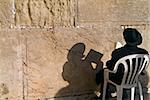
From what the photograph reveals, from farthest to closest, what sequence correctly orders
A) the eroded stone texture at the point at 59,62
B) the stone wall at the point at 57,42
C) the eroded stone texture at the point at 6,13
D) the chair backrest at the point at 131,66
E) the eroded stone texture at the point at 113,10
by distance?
1. the eroded stone texture at the point at 113,10
2. the eroded stone texture at the point at 59,62
3. the stone wall at the point at 57,42
4. the eroded stone texture at the point at 6,13
5. the chair backrest at the point at 131,66

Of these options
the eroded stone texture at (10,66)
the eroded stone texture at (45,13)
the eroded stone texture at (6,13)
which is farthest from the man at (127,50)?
the eroded stone texture at (6,13)

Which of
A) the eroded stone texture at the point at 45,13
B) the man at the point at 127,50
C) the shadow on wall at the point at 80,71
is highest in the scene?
the eroded stone texture at the point at 45,13

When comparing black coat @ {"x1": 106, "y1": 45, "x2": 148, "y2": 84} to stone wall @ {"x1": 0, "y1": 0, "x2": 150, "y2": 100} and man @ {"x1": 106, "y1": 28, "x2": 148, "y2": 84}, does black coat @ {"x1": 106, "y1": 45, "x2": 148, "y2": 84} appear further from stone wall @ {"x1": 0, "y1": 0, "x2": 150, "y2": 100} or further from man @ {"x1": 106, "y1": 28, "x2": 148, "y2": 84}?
stone wall @ {"x1": 0, "y1": 0, "x2": 150, "y2": 100}

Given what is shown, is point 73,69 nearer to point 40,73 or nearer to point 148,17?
point 40,73

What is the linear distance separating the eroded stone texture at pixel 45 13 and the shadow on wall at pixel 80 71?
19.2 inches

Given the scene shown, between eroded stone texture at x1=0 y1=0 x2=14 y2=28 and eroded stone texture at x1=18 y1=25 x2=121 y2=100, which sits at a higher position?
eroded stone texture at x1=0 y1=0 x2=14 y2=28

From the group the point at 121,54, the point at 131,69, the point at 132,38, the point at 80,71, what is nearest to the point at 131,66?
the point at 131,69

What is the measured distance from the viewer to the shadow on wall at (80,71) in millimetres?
5965

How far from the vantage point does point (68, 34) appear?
5.91 m

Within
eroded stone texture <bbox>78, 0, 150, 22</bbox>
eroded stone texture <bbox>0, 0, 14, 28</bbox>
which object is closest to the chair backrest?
eroded stone texture <bbox>78, 0, 150, 22</bbox>

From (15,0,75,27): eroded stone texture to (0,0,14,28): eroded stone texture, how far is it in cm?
9

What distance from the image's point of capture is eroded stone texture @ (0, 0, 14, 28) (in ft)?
17.9

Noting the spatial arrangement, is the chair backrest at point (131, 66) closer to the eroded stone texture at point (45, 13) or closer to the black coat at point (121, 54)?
the black coat at point (121, 54)

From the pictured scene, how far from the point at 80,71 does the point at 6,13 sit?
5.00 feet
